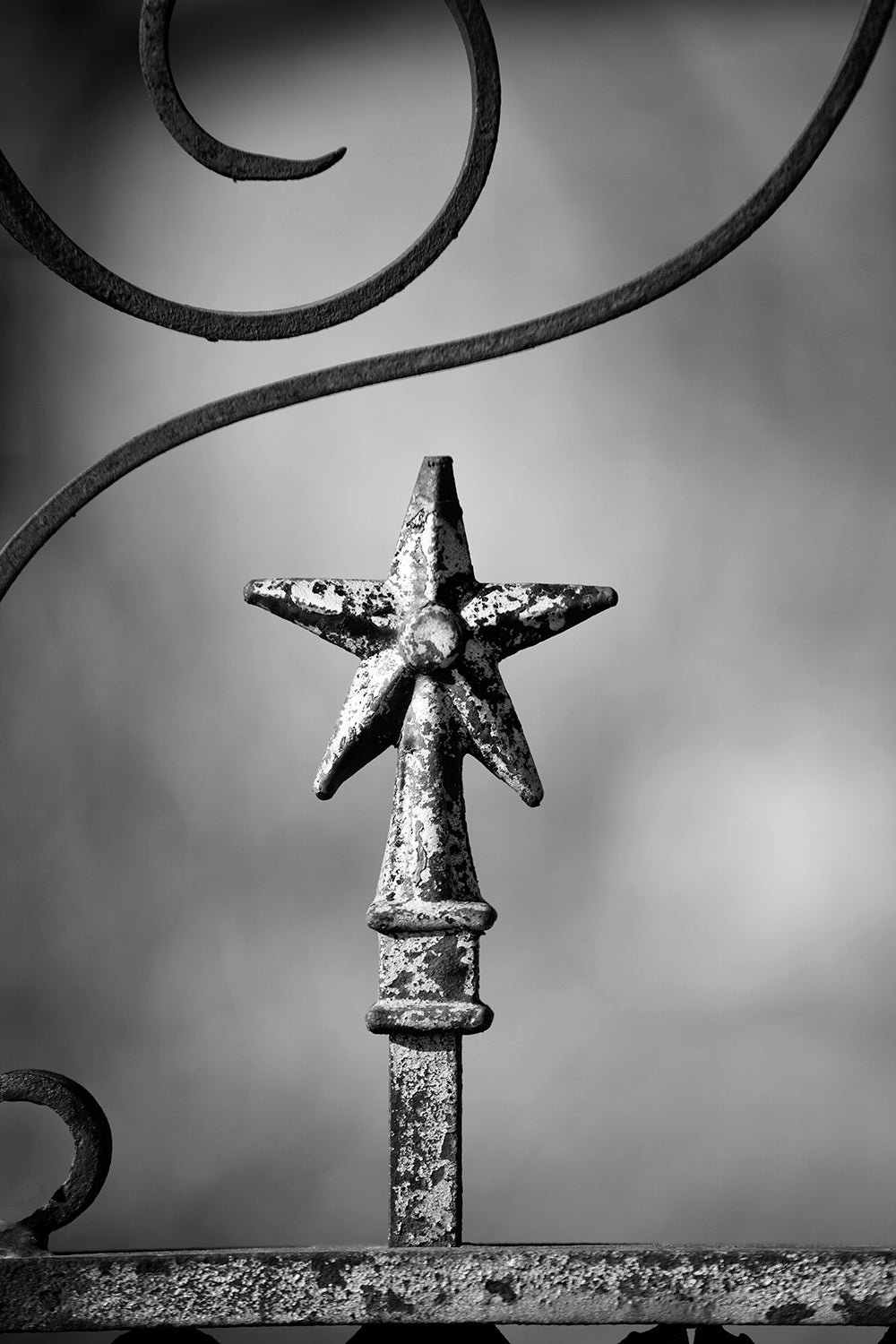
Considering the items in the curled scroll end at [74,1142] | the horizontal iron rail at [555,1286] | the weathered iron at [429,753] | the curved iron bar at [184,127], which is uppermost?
the curved iron bar at [184,127]

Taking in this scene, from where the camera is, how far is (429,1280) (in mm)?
428

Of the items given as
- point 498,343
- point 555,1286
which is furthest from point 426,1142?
point 498,343

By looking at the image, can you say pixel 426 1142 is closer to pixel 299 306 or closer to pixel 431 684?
pixel 431 684

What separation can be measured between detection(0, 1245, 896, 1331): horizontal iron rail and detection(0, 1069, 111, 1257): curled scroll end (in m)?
0.05

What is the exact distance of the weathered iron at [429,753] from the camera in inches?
17.3

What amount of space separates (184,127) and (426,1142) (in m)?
0.31

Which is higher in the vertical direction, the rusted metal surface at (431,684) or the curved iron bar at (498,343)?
the curved iron bar at (498,343)

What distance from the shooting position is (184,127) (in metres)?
0.44

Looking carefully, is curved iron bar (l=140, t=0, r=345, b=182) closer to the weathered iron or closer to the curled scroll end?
the weathered iron

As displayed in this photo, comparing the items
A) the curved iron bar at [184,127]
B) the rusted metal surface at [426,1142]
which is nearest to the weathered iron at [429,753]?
the rusted metal surface at [426,1142]

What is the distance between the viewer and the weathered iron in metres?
0.44

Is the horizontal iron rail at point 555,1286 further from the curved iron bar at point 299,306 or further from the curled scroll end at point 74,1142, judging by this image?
the curved iron bar at point 299,306

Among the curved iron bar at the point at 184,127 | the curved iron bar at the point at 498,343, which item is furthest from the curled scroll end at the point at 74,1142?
the curved iron bar at the point at 184,127

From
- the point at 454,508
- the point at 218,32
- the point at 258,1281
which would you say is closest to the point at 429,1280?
the point at 258,1281
